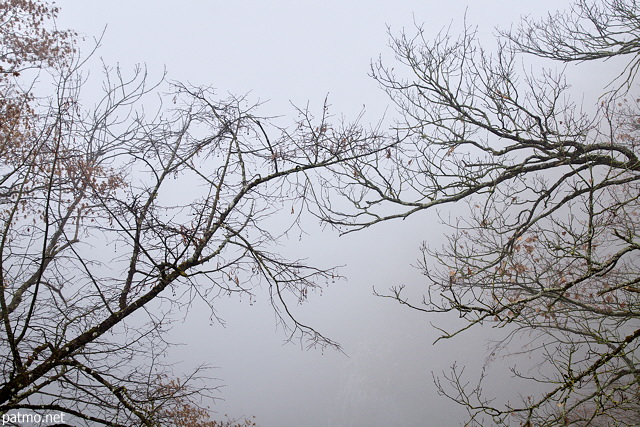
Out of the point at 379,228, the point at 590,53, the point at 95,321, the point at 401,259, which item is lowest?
the point at 95,321

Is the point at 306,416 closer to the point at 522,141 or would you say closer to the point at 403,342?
the point at 403,342

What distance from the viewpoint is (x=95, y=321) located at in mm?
4934

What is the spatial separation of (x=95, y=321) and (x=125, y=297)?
0.61 m

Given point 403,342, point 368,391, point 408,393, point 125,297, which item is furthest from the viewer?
point 403,342

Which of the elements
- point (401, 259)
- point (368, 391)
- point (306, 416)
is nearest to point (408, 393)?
point (368, 391)

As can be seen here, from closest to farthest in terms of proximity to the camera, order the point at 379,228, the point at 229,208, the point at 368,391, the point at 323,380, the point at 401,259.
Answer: the point at 229,208 → the point at 368,391 → the point at 323,380 → the point at 401,259 → the point at 379,228

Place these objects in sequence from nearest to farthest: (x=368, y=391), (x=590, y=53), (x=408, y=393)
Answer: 1. (x=590, y=53)
2. (x=408, y=393)
3. (x=368, y=391)

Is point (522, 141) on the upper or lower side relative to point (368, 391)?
lower

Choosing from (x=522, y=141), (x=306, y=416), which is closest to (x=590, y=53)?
(x=522, y=141)

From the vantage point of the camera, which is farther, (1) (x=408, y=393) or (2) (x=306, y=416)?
(2) (x=306, y=416)

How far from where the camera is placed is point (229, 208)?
16.5 ft

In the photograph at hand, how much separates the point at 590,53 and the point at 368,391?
110 ft

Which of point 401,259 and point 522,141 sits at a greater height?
point 401,259

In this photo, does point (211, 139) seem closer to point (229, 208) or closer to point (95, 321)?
point (229, 208)
